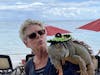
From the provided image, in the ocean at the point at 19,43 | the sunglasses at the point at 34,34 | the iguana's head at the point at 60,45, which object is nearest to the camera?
the iguana's head at the point at 60,45

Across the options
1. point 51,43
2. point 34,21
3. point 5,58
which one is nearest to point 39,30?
point 34,21

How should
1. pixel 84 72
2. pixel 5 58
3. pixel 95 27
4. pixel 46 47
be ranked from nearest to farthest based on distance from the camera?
pixel 84 72, pixel 46 47, pixel 5 58, pixel 95 27

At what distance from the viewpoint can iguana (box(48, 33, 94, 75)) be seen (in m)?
2.42

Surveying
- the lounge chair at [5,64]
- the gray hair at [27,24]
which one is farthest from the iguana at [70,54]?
the lounge chair at [5,64]

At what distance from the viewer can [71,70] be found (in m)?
2.48

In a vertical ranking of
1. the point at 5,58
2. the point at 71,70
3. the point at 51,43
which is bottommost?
the point at 5,58

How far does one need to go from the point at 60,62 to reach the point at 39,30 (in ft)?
1.22

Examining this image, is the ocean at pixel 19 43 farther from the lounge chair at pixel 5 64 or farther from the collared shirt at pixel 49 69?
the lounge chair at pixel 5 64

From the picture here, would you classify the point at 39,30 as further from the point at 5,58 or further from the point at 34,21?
the point at 5,58

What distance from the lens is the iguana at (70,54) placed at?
2416 millimetres

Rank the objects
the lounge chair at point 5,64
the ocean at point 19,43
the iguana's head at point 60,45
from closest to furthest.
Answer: the iguana's head at point 60,45, the lounge chair at point 5,64, the ocean at point 19,43

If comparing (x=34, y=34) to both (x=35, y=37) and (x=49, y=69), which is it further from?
(x=49, y=69)

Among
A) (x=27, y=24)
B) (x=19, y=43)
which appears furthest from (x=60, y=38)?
(x=19, y=43)

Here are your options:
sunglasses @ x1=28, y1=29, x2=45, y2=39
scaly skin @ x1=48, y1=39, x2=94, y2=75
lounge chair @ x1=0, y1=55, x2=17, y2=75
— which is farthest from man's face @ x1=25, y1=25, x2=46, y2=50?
lounge chair @ x1=0, y1=55, x2=17, y2=75
